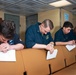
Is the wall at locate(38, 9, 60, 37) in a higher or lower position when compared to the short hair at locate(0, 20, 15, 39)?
higher

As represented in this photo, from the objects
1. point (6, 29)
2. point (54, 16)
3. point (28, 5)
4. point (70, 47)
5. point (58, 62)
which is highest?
point (28, 5)

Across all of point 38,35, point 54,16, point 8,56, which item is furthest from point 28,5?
point 8,56

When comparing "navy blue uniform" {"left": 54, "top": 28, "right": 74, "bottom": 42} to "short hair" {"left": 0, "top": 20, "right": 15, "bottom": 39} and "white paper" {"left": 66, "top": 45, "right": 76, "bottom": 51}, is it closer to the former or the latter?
"white paper" {"left": 66, "top": 45, "right": 76, "bottom": 51}

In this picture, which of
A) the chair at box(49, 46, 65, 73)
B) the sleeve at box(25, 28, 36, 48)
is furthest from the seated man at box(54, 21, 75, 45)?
the sleeve at box(25, 28, 36, 48)

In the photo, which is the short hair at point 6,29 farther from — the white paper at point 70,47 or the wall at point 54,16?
the wall at point 54,16

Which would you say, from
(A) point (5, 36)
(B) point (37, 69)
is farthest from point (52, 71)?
(A) point (5, 36)

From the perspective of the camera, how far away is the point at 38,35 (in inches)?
72.1

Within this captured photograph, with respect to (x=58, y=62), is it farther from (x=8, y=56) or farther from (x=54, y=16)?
(x=54, y=16)

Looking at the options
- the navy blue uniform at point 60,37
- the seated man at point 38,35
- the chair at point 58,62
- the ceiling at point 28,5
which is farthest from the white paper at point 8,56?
the ceiling at point 28,5

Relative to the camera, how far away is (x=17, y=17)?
20.5 ft

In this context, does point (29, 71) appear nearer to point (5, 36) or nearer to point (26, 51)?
point (26, 51)

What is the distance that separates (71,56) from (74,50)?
0.66 ft

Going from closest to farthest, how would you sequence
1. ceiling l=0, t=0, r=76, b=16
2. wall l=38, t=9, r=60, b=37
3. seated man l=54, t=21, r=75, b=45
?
seated man l=54, t=21, r=75, b=45 < ceiling l=0, t=0, r=76, b=16 < wall l=38, t=9, r=60, b=37

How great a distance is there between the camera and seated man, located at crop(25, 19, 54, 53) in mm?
1709
